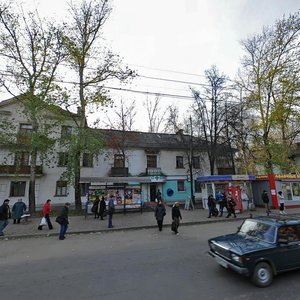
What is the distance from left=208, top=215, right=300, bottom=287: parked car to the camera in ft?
14.9

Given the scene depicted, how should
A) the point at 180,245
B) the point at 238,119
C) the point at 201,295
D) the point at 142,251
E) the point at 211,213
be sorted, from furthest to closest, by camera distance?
the point at 238,119, the point at 211,213, the point at 180,245, the point at 142,251, the point at 201,295

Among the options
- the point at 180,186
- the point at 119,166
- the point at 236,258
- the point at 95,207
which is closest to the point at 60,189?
the point at 119,166

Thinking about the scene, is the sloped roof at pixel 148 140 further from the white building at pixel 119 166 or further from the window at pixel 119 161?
the window at pixel 119 161

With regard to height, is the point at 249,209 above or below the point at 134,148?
below

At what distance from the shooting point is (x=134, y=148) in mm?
27094

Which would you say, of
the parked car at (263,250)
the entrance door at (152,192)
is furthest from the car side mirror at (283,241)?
the entrance door at (152,192)

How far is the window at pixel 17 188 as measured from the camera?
73.4 feet

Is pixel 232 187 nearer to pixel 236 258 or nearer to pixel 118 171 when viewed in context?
pixel 118 171

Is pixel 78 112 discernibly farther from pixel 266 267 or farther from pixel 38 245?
pixel 266 267

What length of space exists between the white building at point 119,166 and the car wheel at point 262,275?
45.1 feet

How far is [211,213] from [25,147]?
1598 cm

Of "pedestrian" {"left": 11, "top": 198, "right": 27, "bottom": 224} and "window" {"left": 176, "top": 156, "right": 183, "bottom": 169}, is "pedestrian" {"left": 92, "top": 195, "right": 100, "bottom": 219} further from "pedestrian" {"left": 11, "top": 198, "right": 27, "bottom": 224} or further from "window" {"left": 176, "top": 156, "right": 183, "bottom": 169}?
"window" {"left": 176, "top": 156, "right": 183, "bottom": 169}

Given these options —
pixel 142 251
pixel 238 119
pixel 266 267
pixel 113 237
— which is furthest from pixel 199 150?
pixel 266 267

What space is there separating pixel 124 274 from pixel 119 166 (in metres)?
21.1
